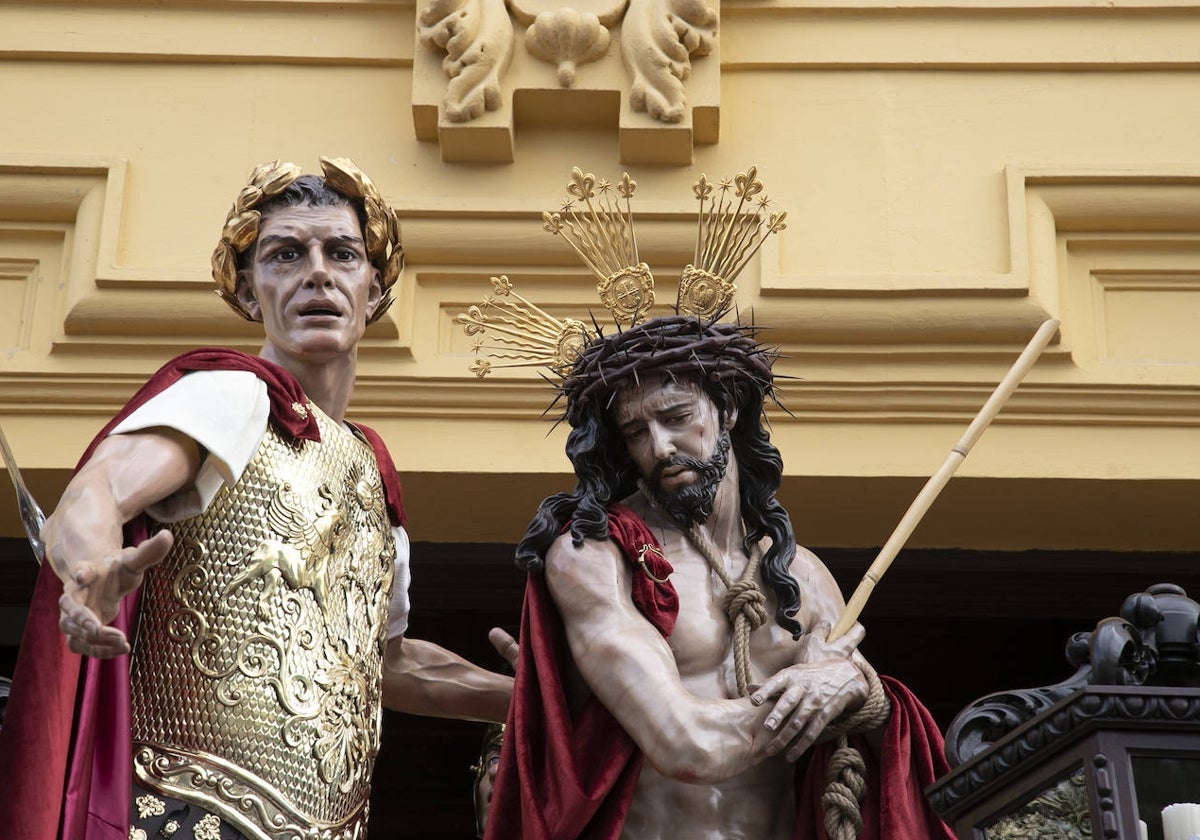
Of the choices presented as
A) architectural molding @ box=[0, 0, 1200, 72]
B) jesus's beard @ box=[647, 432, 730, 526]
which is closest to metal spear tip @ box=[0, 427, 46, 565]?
jesus's beard @ box=[647, 432, 730, 526]

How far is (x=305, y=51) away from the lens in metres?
5.82

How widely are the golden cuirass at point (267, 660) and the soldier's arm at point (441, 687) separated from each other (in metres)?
0.42

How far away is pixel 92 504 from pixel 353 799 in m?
0.69

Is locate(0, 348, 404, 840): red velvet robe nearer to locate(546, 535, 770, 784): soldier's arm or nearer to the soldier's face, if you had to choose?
the soldier's face

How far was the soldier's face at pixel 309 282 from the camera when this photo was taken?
429cm

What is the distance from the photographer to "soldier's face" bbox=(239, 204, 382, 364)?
169 inches

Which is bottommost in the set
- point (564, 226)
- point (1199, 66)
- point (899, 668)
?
point (899, 668)

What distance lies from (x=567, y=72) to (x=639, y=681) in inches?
84.6

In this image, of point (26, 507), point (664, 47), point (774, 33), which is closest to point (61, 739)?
point (26, 507)

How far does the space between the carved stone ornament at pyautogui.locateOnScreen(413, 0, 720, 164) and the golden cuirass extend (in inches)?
67.4

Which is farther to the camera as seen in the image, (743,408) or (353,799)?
(743,408)

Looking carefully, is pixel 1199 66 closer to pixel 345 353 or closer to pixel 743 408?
pixel 743 408

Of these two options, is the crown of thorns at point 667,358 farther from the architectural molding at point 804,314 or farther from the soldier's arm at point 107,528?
the architectural molding at point 804,314

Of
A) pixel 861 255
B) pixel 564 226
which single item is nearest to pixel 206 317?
pixel 564 226
